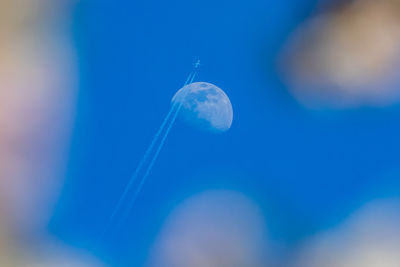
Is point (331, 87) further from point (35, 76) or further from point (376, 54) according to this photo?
point (35, 76)

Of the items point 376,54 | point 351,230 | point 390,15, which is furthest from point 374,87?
A: point 351,230

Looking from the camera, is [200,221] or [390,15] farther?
[200,221]

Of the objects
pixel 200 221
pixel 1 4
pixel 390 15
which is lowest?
pixel 200 221

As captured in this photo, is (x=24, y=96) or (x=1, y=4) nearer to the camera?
(x=1, y=4)

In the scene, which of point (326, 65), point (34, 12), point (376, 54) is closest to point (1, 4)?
point (34, 12)

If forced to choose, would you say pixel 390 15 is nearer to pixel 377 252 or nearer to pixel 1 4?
pixel 377 252

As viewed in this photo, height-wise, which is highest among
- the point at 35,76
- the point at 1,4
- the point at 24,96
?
the point at 1,4

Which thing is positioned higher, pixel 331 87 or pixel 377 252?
pixel 331 87

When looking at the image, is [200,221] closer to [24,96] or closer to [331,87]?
[331,87]

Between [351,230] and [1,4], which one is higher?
[1,4]
